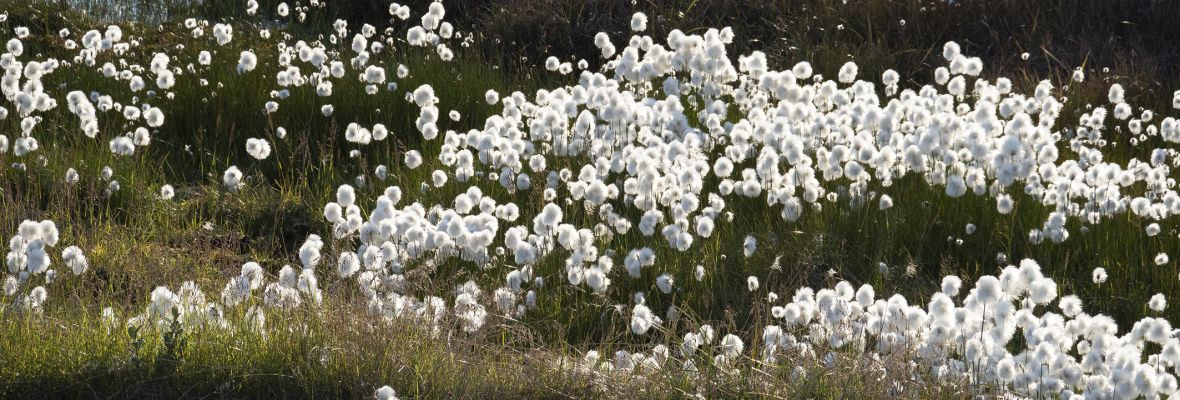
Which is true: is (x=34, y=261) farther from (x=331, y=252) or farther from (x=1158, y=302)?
(x=1158, y=302)

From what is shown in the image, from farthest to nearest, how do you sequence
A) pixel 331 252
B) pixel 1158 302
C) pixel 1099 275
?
pixel 331 252 → pixel 1099 275 → pixel 1158 302

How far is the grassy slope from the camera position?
3611 mm

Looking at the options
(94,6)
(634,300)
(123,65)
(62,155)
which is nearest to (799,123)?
(634,300)

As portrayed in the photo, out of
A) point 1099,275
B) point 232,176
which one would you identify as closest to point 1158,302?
point 1099,275

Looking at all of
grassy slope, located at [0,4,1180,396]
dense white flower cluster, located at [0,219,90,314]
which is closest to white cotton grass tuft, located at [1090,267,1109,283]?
grassy slope, located at [0,4,1180,396]

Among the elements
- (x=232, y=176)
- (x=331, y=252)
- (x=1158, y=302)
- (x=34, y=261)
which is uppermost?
(x=1158, y=302)

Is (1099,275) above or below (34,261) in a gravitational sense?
above

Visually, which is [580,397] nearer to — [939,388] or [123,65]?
[939,388]

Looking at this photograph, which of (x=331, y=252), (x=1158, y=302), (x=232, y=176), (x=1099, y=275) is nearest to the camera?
(x=1158, y=302)

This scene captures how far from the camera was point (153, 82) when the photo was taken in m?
7.45

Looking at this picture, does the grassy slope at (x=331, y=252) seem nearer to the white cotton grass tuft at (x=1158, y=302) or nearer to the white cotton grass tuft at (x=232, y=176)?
the white cotton grass tuft at (x=232, y=176)

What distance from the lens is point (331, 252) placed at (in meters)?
5.10

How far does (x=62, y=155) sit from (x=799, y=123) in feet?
11.7

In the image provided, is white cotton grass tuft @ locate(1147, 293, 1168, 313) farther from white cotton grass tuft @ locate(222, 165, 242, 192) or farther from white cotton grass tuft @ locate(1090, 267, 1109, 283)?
white cotton grass tuft @ locate(222, 165, 242, 192)
